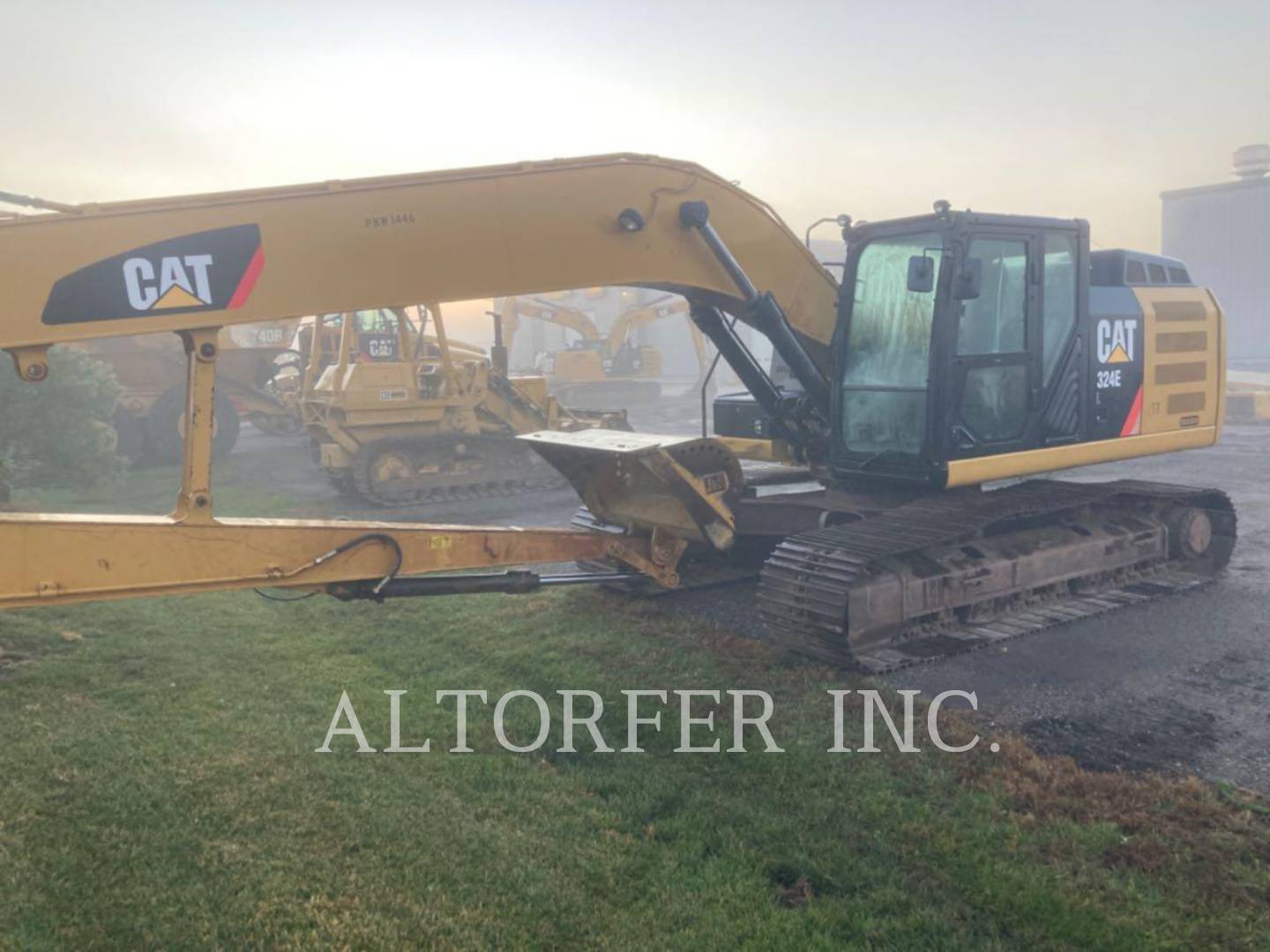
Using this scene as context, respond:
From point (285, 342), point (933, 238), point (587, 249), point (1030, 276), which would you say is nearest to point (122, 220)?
point (587, 249)

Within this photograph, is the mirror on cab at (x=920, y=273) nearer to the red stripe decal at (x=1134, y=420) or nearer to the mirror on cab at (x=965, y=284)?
the mirror on cab at (x=965, y=284)

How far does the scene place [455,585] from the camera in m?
5.83

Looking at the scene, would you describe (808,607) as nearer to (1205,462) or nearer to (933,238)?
(933,238)

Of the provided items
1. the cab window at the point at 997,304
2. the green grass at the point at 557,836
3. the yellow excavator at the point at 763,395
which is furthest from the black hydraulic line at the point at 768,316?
the green grass at the point at 557,836

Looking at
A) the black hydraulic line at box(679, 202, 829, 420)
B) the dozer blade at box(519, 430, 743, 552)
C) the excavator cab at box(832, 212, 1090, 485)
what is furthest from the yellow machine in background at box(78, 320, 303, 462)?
the excavator cab at box(832, 212, 1090, 485)

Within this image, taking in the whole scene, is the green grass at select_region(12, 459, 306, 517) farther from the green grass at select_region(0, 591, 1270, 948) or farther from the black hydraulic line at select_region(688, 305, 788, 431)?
the green grass at select_region(0, 591, 1270, 948)

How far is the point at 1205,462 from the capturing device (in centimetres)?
1612

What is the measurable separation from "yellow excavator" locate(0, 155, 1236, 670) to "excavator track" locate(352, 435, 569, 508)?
271 inches

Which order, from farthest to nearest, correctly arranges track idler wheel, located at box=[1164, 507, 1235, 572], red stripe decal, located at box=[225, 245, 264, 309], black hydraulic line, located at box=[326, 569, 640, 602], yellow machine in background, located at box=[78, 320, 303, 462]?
1. yellow machine in background, located at box=[78, 320, 303, 462]
2. track idler wheel, located at box=[1164, 507, 1235, 572]
3. black hydraulic line, located at box=[326, 569, 640, 602]
4. red stripe decal, located at box=[225, 245, 264, 309]

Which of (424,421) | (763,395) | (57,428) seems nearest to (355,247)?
(763,395)

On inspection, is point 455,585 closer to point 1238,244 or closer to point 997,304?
point 997,304

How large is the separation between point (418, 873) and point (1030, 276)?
5621 mm

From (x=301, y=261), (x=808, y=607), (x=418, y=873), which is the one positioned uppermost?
(x=301, y=261)

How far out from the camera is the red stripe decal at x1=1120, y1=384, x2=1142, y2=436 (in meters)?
8.02
